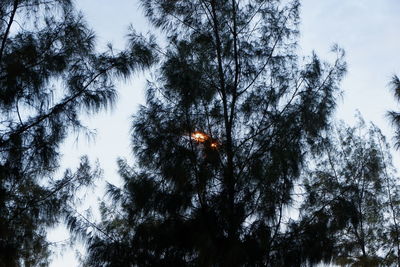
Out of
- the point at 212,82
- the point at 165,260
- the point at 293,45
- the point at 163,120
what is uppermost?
the point at 293,45

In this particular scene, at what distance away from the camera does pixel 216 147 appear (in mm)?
6770

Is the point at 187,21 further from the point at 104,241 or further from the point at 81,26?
the point at 104,241

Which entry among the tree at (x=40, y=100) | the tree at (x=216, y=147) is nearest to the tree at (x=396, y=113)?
the tree at (x=216, y=147)

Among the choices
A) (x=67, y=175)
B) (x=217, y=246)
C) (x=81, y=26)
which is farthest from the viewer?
(x=67, y=175)

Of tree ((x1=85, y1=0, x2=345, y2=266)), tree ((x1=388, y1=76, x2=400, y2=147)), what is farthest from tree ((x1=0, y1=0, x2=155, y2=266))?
tree ((x1=388, y1=76, x2=400, y2=147))

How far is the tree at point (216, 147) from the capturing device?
6062 mm

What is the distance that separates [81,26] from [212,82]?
1967 millimetres

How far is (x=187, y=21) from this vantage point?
26.7 ft

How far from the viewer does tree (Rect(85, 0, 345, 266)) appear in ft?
19.9

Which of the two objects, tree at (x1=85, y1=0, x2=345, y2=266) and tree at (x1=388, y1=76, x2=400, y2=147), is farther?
tree at (x1=388, y1=76, x2=400, y2=147)

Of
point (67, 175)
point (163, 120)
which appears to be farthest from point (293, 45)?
point (67, 175)

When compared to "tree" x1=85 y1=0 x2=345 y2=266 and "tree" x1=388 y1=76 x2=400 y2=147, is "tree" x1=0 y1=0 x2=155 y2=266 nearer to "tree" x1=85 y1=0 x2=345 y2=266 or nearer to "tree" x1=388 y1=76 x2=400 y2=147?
"tree" x1=85 y1=0 x2=345 y2=266

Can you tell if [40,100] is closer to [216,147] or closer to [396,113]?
[216,147]

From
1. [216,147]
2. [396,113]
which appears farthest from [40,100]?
[396,113]
